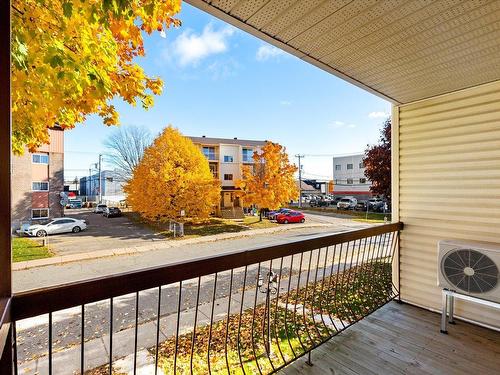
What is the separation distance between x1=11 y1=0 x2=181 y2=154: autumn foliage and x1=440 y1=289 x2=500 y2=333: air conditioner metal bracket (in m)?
3.16

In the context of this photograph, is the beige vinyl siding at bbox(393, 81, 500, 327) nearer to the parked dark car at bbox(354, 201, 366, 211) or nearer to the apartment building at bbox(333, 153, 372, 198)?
the parked dark car at bbox(354, 201, 366, 211)

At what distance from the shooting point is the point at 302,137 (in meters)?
20.2

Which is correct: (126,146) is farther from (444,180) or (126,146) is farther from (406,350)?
(406,350)

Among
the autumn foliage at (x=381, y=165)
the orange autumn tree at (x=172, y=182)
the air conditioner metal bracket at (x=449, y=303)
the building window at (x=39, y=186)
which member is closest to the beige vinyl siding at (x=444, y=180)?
the air conditioner metal bracket at (x=449, y=303)

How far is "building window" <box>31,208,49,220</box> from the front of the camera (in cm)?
1384

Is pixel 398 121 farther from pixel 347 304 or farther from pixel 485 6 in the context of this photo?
pixel 347 304

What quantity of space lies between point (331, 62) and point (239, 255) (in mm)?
1570

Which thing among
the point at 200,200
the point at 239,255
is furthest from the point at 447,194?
the point at 200,200

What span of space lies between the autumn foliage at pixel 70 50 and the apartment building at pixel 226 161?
58.2 ft

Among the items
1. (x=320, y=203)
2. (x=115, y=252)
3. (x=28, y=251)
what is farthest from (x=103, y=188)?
(x=115, y=252)

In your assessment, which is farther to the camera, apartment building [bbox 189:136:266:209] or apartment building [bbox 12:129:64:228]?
apartment building [bbox 189:136:266:209]

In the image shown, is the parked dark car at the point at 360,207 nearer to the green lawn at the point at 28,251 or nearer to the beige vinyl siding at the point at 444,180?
the beige vinyl siding at the point at 444,180

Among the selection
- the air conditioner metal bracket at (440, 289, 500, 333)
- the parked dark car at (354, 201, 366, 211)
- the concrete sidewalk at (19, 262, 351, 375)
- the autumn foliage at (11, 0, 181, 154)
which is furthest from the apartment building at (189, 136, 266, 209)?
the air conditioner metal bracket at (440, 289, 500, 333)

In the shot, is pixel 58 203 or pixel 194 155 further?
pixel 58 203
